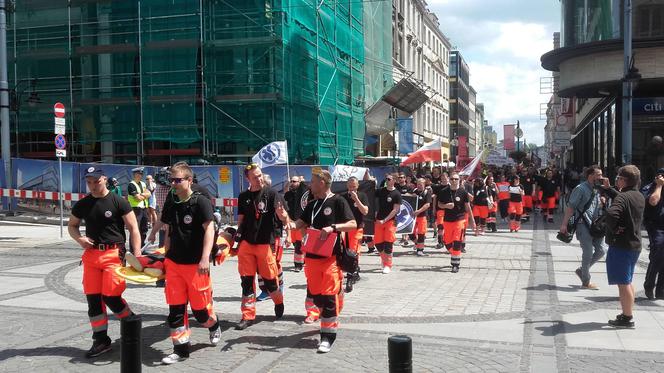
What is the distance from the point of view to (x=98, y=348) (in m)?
5.75

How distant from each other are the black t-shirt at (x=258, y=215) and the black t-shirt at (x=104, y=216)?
1.37 m

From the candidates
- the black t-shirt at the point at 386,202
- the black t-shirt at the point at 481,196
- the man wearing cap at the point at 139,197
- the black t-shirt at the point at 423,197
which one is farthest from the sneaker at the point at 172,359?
the black t-shirt at the point at 481,196

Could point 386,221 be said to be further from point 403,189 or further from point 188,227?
point 188,227

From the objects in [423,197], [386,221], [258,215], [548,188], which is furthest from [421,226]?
[548,188]

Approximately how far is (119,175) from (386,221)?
1183 cm

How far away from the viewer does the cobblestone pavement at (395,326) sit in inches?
218

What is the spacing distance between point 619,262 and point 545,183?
46.9ft

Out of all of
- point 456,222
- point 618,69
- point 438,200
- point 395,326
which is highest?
point 618,69

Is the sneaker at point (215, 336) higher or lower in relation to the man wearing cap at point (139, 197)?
lower

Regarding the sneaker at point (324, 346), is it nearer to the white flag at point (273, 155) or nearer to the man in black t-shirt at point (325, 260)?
the man in black t-shirt at point (325, 260)

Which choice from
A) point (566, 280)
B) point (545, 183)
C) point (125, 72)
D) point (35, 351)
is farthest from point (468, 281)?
point (125, 72)

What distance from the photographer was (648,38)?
18.8 meters

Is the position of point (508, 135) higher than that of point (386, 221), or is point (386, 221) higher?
point (508, 135)

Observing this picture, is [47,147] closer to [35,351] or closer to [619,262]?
[35,351]
